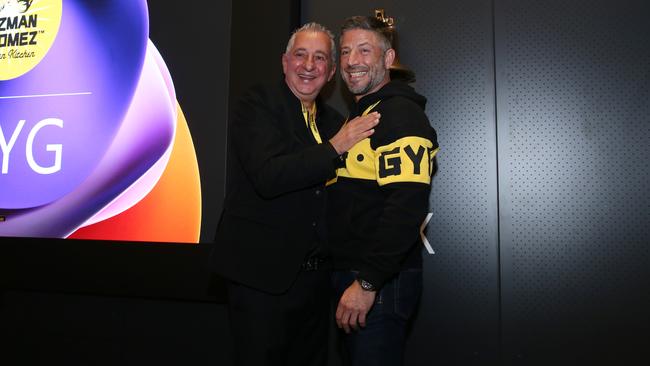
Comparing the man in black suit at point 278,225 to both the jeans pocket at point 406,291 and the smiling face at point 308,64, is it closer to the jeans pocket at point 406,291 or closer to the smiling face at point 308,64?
the smiling face at point 308,64

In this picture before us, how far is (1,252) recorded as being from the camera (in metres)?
2.67

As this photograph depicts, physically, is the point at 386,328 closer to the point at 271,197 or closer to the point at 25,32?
the point at 271,197

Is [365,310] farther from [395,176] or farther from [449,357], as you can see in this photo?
[449,357]

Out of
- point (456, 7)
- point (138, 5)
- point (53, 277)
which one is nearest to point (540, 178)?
point (456, 7)

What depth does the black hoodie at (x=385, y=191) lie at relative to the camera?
1291 millimetres

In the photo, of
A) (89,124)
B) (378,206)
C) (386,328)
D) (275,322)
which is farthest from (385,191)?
(89,124)

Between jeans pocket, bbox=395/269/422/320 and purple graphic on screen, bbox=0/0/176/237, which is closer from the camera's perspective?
jeans pocket, bbox=395/269/422/320

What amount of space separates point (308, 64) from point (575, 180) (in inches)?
49.5

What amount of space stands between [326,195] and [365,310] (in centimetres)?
40

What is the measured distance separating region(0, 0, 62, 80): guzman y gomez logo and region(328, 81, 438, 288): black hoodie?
6.79ft

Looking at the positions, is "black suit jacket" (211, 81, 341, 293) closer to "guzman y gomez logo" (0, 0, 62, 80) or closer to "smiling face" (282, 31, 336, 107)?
"smiling face" (282, 31, 336, 107)

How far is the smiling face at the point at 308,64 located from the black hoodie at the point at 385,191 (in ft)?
0.61

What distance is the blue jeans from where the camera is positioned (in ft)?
4.43

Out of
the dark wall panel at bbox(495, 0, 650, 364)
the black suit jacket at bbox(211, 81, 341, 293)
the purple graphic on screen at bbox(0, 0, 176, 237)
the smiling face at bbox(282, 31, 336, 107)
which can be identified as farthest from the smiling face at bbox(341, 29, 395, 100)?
the purple graphic on screen at bbox(0, 0, 176, 237)
